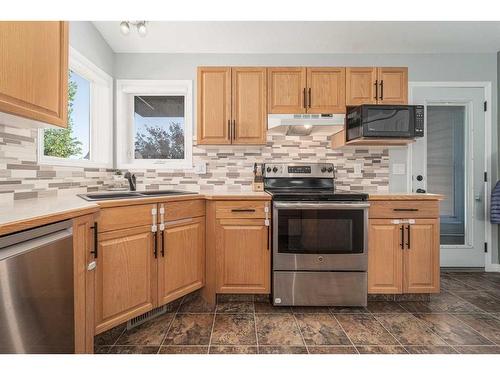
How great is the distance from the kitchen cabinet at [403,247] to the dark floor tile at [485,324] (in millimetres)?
265

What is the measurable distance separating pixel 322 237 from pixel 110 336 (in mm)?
Result: 1597

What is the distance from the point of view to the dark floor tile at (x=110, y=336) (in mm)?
1602

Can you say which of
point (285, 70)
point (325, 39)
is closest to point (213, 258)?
point (285, 70)

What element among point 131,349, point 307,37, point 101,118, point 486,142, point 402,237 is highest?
point 307,37

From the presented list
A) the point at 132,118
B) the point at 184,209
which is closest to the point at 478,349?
the point at 184,209

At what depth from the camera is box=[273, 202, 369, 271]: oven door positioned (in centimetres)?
206

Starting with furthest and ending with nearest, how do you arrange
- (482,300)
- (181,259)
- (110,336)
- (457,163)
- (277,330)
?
(457,163), (482,300), (181,259), (277,330), (110,336)

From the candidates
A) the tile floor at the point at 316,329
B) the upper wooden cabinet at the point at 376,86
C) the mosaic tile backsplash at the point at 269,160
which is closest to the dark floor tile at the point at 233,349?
the tile floor at the point at 316,329

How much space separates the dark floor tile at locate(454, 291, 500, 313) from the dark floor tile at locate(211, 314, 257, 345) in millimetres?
1828

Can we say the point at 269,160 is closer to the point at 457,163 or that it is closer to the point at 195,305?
the point at 195,305

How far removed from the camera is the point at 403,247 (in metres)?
2.13

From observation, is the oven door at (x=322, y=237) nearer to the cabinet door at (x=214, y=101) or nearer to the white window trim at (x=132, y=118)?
the cabinet door at (x=214, y=101)

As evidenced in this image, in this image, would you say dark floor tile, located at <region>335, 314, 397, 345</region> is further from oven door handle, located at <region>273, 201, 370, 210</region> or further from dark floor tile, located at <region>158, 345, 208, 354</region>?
dark floor tile, located at <region>158, 345, 208, 354</region>

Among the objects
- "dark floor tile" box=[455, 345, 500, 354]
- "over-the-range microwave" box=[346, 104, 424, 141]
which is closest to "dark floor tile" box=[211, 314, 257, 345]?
"dark floor tile" box=[455, 345, 500, 354]
